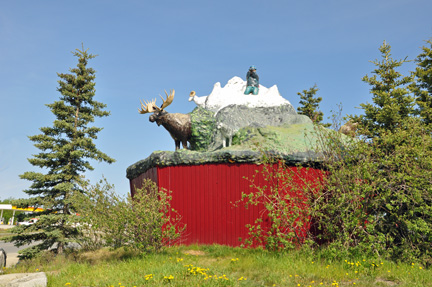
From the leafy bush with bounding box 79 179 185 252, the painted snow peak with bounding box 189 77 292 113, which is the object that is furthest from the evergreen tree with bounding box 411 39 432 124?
the leafy bush with bounding box 79 179 185 252

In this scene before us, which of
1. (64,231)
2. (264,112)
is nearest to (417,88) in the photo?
(264,112)

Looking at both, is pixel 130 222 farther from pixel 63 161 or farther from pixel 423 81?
pixel 423 81

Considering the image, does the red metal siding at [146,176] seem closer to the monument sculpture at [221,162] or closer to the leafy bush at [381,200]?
the monument sculpture at [221,162]

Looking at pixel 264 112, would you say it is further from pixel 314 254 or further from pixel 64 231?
pixel 64 231

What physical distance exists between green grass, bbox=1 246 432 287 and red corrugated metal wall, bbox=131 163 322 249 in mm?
1481

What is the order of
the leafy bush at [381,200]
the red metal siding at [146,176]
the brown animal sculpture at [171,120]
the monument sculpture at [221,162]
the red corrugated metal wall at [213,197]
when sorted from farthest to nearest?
the brown animal sculpture at [171,120]
the red metal siding at [146,176]
the red corrugated metal wall at [213,197]
the monument sculpture at [221,162]
the leafy bush at [381,200]

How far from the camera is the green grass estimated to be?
6.02 m

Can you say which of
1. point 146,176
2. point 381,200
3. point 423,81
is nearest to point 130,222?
point 146,176

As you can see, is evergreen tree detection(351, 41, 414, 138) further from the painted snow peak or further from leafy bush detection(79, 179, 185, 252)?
leafy bush detection(79, 179, 185, 252)

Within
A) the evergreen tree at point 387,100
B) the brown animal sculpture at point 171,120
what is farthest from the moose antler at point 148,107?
the evergreen tree at point 387,100

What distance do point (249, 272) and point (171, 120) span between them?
6.60 metres

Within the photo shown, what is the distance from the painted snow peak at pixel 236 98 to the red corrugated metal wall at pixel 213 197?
3345 mm

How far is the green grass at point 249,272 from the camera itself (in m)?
6.02

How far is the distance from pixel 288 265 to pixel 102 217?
14.5ft
